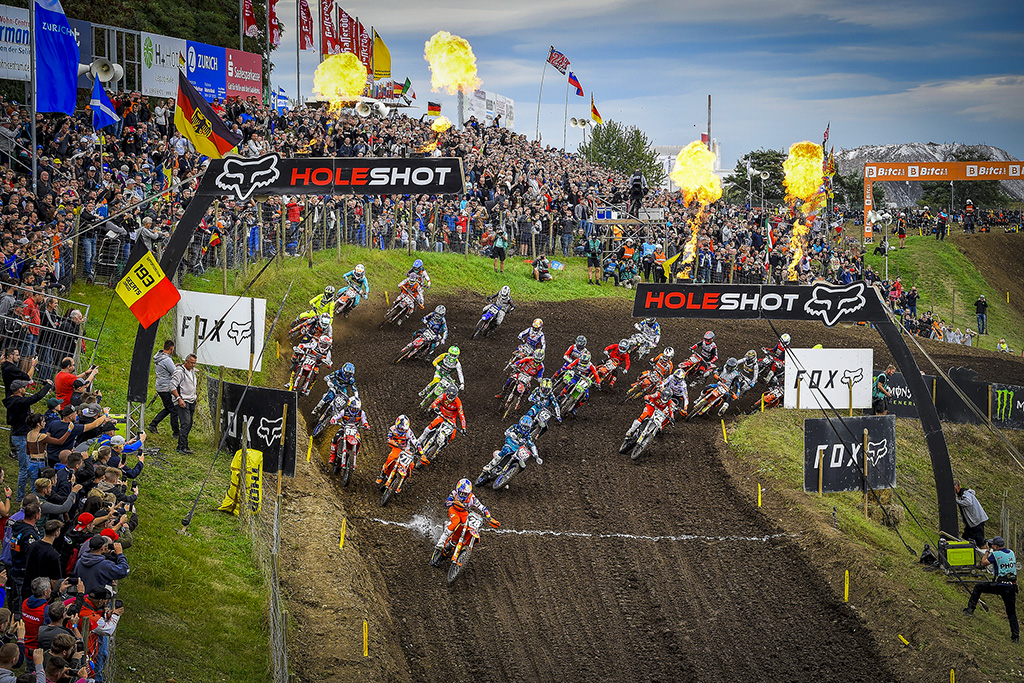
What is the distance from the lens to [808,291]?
610 inches

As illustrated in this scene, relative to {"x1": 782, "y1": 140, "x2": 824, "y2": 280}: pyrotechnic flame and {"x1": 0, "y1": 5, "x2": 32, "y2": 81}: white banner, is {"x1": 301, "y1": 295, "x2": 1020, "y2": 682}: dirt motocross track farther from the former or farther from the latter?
{"x1": 782, "y1": 140, "x2": 824, "y2": 280}: pyrotechnic flame

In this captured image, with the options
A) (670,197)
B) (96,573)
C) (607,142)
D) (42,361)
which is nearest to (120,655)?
(96,573)

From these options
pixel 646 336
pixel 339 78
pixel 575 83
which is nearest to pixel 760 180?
pixel 575 83

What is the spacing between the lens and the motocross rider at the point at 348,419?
1772 cm

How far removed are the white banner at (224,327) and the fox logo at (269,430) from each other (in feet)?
4.05

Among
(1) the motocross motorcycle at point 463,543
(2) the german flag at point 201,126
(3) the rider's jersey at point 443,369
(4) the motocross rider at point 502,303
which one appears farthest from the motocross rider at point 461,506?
(4) the motocross rider at point 502,303

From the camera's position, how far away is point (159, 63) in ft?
109

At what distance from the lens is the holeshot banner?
50.2 feet

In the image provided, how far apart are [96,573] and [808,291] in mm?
11835

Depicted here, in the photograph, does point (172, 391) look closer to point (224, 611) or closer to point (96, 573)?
point (224, 611)

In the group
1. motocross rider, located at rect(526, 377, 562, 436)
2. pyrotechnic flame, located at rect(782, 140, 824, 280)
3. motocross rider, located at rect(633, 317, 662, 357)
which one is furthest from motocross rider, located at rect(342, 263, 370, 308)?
pyrotechnic flame, located at rect(782, 140, 824, 280)

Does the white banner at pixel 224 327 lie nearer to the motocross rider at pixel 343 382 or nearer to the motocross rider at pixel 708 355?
the motocross rider at pixel 343 382

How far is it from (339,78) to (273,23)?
4.86m

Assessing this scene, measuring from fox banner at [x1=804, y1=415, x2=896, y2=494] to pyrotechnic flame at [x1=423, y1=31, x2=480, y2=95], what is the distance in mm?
38672
